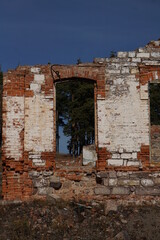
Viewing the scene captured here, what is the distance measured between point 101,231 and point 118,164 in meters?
2.25

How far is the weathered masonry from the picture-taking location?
9.62m

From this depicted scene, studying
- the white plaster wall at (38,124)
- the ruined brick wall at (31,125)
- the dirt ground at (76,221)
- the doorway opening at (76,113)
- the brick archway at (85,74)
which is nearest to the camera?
the dirt ground at (76,221)

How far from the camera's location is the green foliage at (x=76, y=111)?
27.7m

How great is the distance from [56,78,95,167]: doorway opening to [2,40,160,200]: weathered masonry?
54.0ft

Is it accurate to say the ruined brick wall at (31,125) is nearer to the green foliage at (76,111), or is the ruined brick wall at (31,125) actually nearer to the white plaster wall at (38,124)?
the white plaster wall at (38,124)

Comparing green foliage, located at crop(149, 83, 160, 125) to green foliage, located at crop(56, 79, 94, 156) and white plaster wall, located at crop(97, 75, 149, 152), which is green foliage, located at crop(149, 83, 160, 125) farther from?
white plaster wall, located at crop(97, 75, 149, 152)

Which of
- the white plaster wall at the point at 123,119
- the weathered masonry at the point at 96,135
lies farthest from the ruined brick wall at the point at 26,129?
the white plaster wall at the point at 123,119

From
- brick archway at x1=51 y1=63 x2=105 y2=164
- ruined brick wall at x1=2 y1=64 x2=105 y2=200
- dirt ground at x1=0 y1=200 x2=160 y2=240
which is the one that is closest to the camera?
dirt ground at x1=0 y1=200 x2=160 y2=240

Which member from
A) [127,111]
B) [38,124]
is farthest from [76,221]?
[127,111]

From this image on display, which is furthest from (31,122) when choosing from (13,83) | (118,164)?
(118,164)

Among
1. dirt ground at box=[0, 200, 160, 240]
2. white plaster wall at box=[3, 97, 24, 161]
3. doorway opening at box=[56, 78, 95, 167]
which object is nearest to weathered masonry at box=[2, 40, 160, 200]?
white plaster wall at box=[3, 97, 24, 161]

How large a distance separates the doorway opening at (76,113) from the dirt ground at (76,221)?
17279 mm

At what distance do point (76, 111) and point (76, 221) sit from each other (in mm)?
20095

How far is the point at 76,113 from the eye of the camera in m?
28.0
